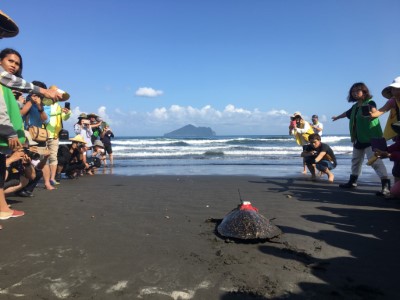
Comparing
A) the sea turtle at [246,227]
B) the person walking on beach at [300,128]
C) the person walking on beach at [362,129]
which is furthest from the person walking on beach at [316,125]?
the sea turtle at [246,227]

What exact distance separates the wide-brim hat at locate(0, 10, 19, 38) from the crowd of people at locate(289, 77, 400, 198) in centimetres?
503

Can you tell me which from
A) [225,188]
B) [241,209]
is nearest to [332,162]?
[225,188]

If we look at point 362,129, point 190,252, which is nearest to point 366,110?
point 362,129

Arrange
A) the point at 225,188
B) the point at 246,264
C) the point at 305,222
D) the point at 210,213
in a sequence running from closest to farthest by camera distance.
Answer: the point at 246,264
the point at 305,222
the point at 210,213
the point at 225,188

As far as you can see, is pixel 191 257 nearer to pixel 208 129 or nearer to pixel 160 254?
pixel 160 254

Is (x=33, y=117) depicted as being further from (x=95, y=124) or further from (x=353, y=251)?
(x=353, y=251)

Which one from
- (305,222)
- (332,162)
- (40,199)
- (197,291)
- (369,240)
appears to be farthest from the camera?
(332,162)

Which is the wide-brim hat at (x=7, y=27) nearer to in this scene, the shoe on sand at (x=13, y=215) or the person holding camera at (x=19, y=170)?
the person holding camera at (x=19, y=170)

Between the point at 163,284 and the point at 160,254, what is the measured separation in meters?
0.54

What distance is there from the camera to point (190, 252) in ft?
9.12

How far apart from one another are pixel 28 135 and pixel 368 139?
613 centimetres

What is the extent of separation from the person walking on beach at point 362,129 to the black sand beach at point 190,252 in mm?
800

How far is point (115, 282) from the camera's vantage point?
2227 millimetres

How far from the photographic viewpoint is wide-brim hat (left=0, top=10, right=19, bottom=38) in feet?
10.7
